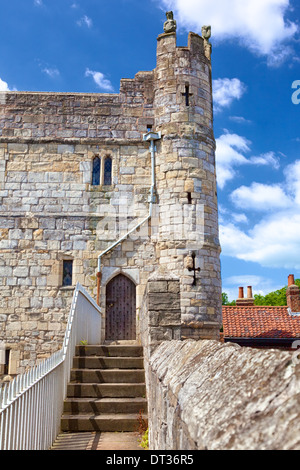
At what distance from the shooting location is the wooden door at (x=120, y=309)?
11.2 metres

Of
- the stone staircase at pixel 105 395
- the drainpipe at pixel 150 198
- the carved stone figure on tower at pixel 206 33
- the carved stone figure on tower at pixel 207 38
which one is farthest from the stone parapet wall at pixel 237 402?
the carved stone figure on tower at pixel 206 33

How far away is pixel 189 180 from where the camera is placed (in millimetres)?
11344

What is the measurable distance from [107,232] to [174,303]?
6401 millimetres

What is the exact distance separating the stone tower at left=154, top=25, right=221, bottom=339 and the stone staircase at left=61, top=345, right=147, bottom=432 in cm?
425

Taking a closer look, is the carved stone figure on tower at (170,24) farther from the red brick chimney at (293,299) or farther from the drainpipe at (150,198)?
the red brick chimney at (293,299)

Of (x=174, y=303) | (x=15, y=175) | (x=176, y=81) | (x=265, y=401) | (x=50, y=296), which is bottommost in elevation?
(x=265, y=401)

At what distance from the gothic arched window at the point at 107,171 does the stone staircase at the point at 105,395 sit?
20.1ft

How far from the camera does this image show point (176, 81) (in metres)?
11.9

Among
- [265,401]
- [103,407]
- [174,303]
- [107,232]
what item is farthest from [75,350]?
[265,401]

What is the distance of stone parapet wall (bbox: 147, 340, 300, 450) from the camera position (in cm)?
128

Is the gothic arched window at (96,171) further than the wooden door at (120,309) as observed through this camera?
Yes

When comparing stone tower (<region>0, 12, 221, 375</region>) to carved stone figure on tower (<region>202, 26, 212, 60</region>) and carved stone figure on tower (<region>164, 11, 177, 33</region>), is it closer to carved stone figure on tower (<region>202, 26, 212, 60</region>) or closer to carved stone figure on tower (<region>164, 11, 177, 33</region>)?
carved stone figure on tower (<region>164, 11, 177, 33</region>)
